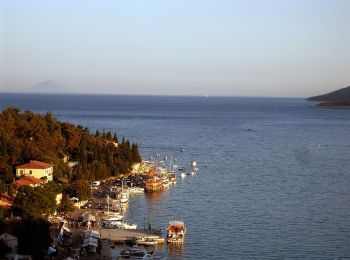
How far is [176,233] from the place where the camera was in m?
22.5

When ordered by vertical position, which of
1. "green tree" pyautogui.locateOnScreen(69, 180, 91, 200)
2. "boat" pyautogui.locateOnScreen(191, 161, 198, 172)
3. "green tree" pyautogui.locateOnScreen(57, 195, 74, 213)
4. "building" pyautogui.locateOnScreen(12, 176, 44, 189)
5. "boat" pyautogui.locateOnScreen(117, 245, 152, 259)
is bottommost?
"boat" pyautogui.locateOnScreen(117, 245, 152, 259)

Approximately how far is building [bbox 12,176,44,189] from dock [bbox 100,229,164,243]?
433 centimetres

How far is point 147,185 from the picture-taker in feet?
108

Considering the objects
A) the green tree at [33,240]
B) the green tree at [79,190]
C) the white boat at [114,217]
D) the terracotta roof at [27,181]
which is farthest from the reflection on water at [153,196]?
the green tree at [33,240]

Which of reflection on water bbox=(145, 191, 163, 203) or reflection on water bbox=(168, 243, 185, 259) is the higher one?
reflection on water bbox=(145, 191, 163, 203)

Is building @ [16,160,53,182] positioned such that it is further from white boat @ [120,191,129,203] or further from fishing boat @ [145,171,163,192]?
fishing boat @ [145,171,163,192]

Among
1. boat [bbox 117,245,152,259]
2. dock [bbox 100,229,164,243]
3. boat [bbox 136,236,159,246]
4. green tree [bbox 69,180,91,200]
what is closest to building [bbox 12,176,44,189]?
green tree [bbox 69,180,91,200]

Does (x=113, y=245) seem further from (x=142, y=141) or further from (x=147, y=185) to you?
(x=142, y=141)

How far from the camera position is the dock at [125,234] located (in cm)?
2221

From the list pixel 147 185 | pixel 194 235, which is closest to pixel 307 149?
pixel 147 185

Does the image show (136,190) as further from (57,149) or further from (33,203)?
(33,203)

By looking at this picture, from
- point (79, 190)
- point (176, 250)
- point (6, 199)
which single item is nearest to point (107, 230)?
point (176, 250)

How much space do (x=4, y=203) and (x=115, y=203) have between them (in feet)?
20.8

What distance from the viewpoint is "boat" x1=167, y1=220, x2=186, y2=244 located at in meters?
22.3
